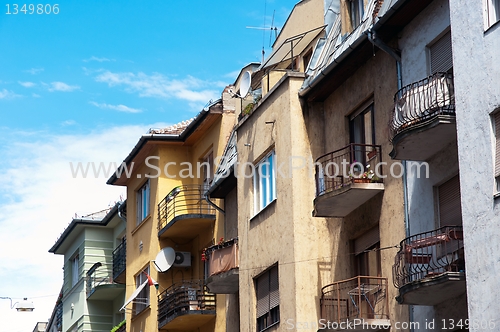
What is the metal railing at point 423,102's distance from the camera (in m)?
17.8

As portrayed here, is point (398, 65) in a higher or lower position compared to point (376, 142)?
higher

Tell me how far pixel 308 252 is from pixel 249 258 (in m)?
3.13

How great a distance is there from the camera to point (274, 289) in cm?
2400

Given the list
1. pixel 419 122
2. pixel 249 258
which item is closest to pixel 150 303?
pixel 249 258

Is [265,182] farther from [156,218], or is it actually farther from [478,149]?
[478,149]

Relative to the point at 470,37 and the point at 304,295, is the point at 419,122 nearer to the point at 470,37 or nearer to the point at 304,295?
the point at 470,37

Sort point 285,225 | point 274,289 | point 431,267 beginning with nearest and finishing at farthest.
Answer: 1. point 431,267
2. point 285,225
3. point 274,289

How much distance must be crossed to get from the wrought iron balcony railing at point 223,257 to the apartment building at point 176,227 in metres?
1.58

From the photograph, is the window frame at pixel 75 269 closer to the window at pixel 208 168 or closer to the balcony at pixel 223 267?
the window at pixel 208 168

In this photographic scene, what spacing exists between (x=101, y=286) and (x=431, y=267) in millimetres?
24979

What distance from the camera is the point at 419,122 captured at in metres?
17.9

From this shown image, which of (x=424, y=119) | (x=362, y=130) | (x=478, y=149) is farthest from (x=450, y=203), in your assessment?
(x=362, y=130)

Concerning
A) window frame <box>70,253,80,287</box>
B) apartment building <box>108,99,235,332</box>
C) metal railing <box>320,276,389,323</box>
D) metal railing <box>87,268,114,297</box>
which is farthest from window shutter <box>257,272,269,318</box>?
window frame <box>70,253,80,287</box>

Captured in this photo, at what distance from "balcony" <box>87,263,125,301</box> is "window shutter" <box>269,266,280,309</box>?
17632 mm
